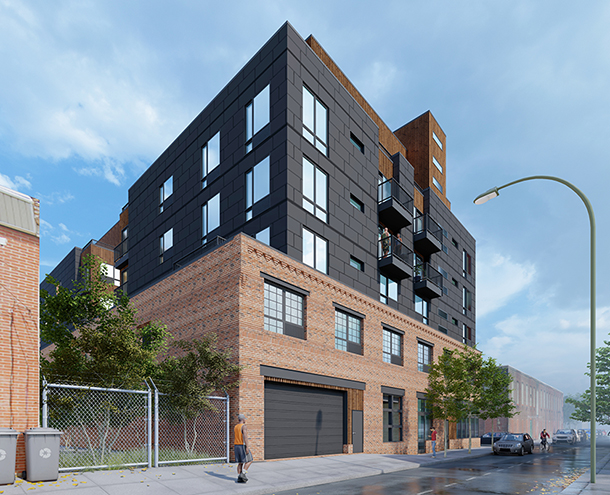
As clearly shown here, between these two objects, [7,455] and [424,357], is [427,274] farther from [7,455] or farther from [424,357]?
[7,455]

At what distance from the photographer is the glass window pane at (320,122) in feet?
81.6

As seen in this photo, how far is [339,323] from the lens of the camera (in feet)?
79.6

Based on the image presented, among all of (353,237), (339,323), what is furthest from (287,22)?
(339,323)

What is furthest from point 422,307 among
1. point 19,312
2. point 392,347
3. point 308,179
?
point 19,312

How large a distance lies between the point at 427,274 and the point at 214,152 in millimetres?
17940

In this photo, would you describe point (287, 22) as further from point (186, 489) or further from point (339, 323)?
point (186, 489)

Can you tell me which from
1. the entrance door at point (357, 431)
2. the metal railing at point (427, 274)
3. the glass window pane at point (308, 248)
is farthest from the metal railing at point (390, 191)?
the entrance door at point (357, 431)

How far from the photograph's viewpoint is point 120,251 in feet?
133

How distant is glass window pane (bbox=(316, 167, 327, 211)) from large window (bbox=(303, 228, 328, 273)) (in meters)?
1.76

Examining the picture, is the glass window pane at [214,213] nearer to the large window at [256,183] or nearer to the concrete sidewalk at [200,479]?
the large window at [256,183]

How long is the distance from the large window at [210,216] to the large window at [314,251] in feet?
18.6

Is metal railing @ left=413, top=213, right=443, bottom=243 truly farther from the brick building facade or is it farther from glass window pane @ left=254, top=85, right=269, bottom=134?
the brick building facade

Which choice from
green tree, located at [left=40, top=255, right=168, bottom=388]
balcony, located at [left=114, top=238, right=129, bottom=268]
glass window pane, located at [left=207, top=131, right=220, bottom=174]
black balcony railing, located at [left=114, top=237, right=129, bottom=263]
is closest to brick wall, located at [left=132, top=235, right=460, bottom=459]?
green tree, located at [left=40, top=255, right=168, bottom=388]

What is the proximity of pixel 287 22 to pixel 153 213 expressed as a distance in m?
16.4
